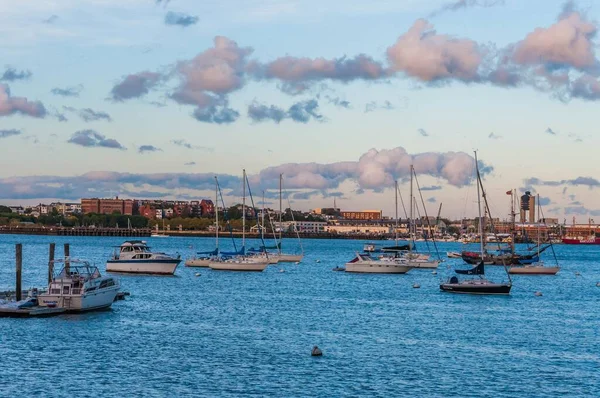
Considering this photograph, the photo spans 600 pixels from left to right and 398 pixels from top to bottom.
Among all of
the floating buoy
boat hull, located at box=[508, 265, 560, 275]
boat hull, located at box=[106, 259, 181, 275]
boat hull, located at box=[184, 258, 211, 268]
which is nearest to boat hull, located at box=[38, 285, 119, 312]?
the floating buoy

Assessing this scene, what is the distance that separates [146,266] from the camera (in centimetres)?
10581

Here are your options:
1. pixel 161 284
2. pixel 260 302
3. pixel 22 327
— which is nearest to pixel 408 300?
pixel 260 302

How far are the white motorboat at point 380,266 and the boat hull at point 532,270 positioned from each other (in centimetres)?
1413

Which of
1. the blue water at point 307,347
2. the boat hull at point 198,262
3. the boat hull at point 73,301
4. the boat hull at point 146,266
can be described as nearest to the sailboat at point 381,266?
the boat hull at point 198,262

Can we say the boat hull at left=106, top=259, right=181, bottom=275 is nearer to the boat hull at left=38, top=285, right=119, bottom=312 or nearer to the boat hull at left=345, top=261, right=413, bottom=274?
the boat hull at left=345, top=261, right=413, bottom=274

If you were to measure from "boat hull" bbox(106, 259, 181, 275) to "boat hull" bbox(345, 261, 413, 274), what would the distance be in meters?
24.2

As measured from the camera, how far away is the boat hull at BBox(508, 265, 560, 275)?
4847 inches

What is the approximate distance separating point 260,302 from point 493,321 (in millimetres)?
19624

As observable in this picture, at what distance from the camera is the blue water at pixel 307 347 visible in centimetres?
4200

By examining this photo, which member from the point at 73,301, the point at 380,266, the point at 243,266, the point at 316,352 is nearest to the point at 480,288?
the point at 380,266

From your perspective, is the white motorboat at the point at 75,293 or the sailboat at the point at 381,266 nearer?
the white motorboat at the point at 75,293

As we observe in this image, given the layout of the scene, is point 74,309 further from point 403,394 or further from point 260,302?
point 403,394

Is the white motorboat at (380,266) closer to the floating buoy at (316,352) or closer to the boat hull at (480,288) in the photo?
the boat hull at (480,288)

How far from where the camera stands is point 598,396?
134 ft
